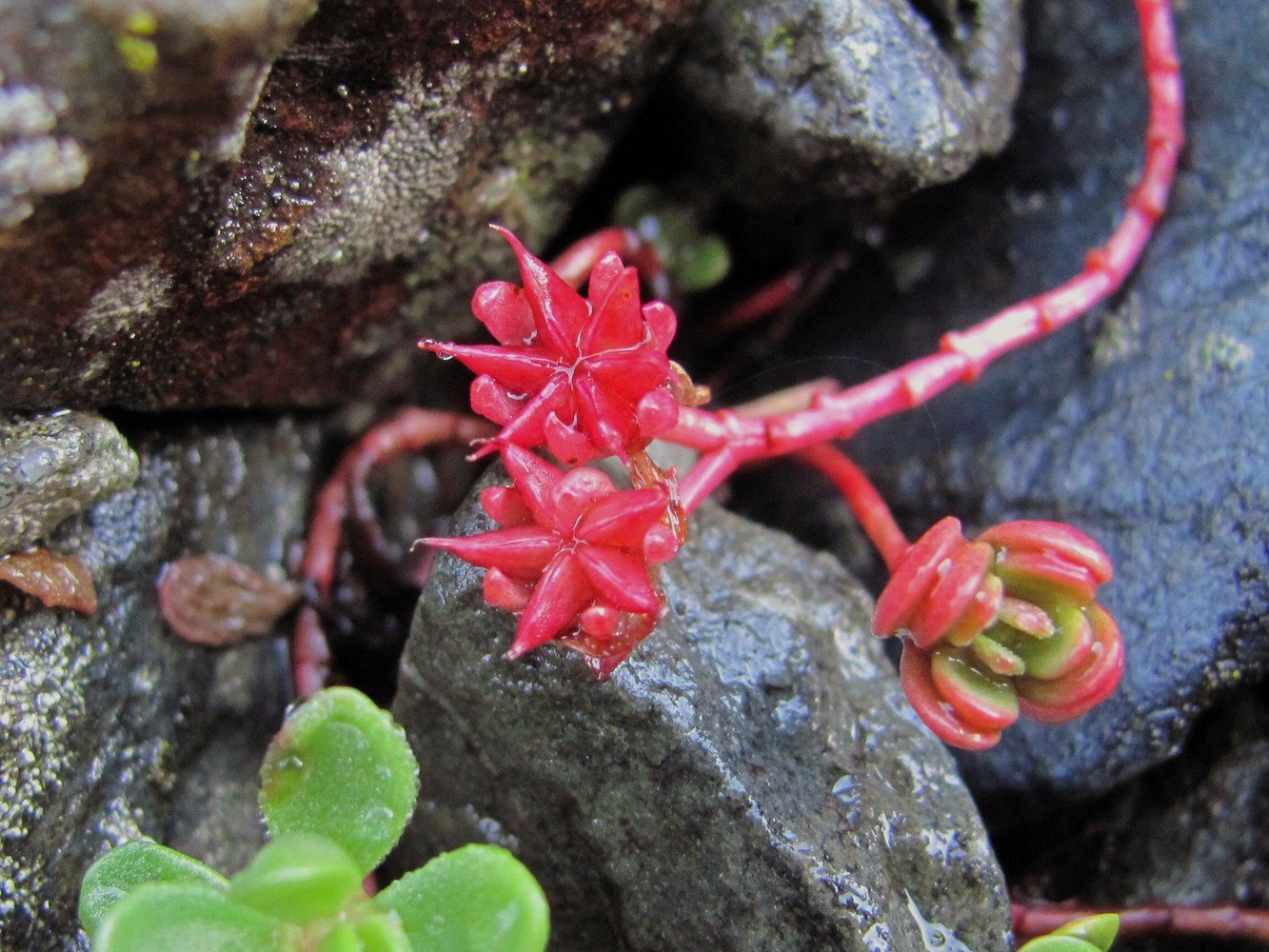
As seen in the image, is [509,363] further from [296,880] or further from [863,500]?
[863,500]

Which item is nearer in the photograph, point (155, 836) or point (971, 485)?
point (155, 836)

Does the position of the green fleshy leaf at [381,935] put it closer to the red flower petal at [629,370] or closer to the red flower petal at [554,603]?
the red flower petal at [554,603]

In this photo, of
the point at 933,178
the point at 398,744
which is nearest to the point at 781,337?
the point at 933,178

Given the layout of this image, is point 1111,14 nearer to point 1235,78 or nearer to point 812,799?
point 1235,78

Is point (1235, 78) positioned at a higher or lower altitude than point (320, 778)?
higher

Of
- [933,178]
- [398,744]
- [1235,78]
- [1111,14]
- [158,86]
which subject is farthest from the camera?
[1111,14]

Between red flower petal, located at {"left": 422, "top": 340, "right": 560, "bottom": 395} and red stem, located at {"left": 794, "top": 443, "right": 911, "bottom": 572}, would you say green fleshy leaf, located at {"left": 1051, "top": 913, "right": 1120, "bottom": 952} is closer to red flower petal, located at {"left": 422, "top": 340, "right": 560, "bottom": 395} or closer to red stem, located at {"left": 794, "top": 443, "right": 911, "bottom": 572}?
red stem, located at {"left": 794, "top": 443, "right": 911, "bottom": 572}

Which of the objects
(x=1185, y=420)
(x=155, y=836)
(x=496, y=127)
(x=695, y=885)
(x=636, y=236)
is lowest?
(x=155, y=836)
